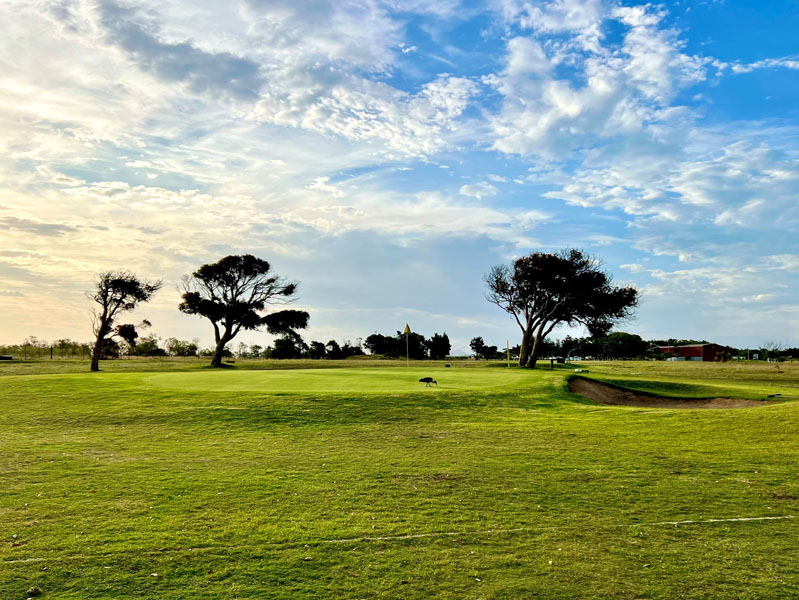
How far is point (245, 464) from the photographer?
13.7 metres

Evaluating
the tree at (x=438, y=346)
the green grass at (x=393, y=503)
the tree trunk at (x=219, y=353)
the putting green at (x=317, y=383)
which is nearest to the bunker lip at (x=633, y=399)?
the putting green at (x=317, y=383)

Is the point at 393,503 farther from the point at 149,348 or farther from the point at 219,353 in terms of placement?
the point at 149,348

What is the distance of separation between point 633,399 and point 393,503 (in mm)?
26124

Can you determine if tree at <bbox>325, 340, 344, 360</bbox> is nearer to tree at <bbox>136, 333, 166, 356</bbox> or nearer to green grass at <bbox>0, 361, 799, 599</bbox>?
tree at <bbox>136, 333, 166, 356</bbox>

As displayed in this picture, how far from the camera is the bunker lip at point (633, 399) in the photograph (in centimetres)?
3025

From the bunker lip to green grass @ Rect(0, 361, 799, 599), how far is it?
→ 9.89 meters

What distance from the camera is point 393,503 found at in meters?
10.4

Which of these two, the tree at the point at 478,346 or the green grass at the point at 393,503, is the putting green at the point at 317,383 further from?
the tree at the point at 478,346

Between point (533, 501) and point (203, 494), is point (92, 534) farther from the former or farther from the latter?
point (533, 501)

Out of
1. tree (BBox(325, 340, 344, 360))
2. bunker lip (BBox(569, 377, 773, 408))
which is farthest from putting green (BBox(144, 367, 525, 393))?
tree (BBox(325, 340, 344, 360))

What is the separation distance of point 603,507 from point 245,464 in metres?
7.73

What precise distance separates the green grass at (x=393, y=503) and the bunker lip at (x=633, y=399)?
9.89 meters

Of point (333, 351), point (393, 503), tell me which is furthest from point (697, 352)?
point (393, 503)

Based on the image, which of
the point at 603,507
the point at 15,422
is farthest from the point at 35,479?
the point at 603,507
